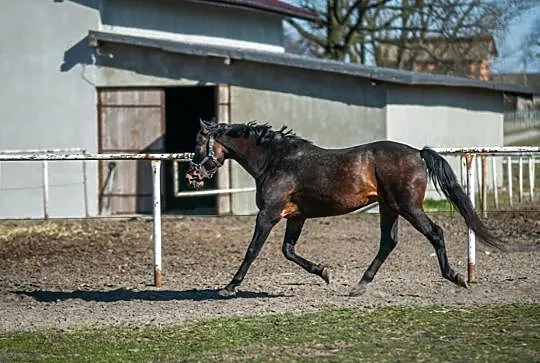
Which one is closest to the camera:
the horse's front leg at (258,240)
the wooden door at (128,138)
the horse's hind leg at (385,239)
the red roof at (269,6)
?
the horse's front leg at (258,240)

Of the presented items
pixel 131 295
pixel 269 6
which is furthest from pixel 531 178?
pixel 131 295


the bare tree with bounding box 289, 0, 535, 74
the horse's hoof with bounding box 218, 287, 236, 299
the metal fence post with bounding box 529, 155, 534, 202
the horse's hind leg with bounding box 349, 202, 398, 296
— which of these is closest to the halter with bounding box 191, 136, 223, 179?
the horse's hoof with bounding box 218, 287, 236, 299

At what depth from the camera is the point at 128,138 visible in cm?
2270

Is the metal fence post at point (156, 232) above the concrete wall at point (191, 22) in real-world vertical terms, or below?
below

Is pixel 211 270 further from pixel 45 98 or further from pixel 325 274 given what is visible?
pixel 45 98

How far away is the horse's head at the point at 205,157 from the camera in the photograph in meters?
11.1

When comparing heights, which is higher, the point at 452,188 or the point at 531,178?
the point at 531,178

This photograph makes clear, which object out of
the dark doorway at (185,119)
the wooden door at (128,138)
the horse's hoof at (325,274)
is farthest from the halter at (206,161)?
the dark doorway at (185,119)

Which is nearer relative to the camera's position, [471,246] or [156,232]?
[471,246]

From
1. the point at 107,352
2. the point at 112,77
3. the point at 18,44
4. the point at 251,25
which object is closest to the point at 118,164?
the point at 112,77

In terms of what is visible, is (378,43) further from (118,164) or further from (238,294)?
(238,294)

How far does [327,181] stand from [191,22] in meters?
13.9

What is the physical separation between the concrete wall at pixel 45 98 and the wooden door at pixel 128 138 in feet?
0.82

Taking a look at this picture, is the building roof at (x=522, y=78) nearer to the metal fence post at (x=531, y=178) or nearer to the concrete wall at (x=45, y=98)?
the metal fence post at (x=531, y=178)
